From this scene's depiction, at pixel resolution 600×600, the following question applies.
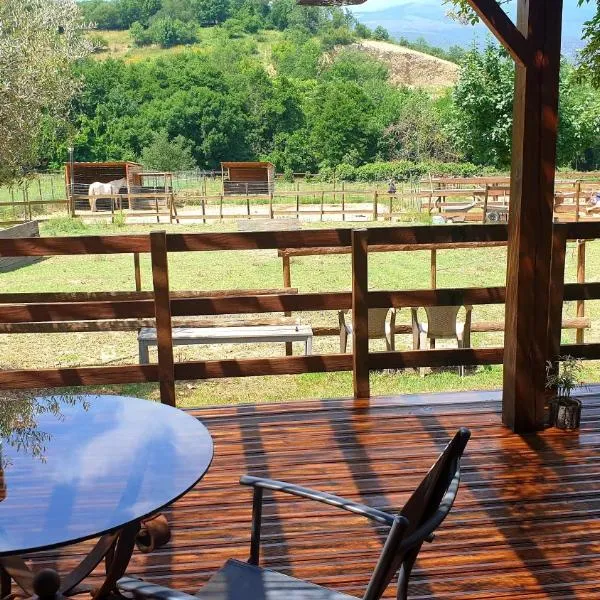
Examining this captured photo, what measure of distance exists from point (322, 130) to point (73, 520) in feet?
130

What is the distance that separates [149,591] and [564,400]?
2463mm

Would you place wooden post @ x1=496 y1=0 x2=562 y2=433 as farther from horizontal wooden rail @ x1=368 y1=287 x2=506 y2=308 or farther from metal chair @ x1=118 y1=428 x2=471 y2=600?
metal chair @ x1=118 y1=428 x2=471 y2=600

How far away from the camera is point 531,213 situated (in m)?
3.17

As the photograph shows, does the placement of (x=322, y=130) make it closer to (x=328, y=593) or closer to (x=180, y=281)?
(x=180, y=281)

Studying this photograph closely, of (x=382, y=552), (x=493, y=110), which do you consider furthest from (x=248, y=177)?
(x=382, y=552)

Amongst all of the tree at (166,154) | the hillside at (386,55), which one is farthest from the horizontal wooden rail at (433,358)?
Result: the hillside at (386,55)

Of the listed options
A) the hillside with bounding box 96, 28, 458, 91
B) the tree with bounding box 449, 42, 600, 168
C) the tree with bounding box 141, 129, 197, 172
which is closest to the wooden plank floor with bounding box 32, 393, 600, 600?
the tree with bounding box 449, 42, 600, 168

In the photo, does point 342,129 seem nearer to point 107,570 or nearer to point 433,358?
point 433,358

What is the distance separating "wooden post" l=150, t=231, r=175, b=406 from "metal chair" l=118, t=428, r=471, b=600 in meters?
1.90

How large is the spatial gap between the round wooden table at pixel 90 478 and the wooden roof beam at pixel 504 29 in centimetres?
193

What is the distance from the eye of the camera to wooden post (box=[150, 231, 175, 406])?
3.54 m

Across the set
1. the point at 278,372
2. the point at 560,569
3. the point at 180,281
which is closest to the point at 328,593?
the point at 560,569

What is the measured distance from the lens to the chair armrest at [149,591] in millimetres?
1373

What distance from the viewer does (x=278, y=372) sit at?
3709mm
